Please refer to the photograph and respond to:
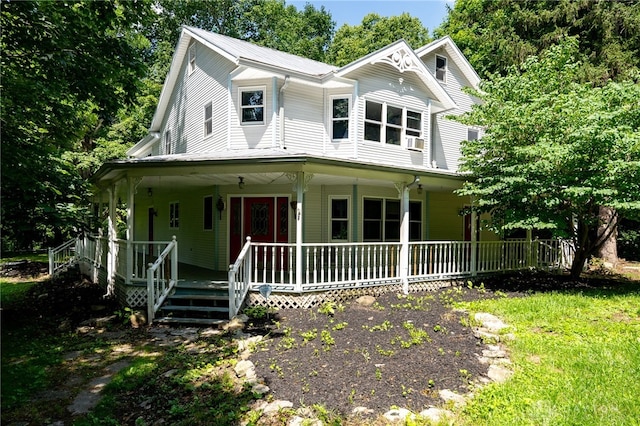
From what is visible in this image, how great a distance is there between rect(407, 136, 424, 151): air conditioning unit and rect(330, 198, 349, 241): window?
9.27ft

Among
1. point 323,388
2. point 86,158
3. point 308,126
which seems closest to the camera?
point 323,388

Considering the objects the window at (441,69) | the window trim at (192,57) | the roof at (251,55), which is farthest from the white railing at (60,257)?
the window at (441,69)

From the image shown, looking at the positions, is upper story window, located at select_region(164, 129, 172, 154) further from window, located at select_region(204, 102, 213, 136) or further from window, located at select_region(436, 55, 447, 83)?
window, located at select_region(436, 55, 447, 83)

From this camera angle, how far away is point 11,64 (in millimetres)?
7102

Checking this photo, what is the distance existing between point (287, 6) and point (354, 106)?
110 ft

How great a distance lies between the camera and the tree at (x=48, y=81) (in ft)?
21.5

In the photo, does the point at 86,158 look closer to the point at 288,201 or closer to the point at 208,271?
the point at 208,271

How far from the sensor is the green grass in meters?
4.09

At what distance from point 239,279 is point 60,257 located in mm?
12992

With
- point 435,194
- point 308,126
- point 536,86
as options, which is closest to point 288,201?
point 308,126

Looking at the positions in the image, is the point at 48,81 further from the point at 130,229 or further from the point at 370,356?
the point at 370,356

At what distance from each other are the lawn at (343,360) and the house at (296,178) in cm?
157

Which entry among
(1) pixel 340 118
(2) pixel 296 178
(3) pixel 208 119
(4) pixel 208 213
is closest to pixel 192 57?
(3) pixel 208 119

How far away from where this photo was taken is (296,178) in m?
8.25
